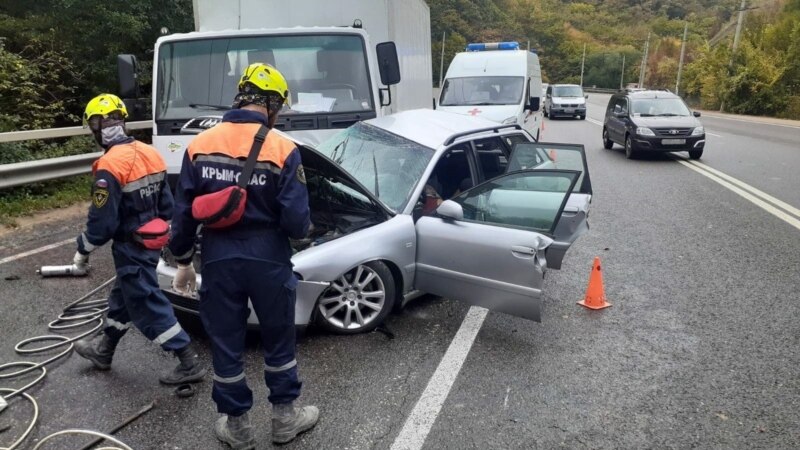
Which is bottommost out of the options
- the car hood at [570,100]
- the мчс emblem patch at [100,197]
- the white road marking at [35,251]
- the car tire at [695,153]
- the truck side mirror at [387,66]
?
the white road marking at [35,251]

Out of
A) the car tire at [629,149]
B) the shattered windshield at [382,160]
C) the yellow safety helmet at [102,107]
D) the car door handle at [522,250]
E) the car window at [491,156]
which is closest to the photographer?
the yellow safety helmet at [102,107]

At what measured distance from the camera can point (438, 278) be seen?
14.4ft

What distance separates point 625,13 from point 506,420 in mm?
145735

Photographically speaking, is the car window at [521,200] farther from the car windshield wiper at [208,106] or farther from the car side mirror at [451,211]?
the car windshield wiper at [208,106]

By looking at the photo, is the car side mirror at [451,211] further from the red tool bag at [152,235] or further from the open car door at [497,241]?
the red tool bag at [152,235]

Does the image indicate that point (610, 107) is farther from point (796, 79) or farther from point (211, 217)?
point (796, 79)

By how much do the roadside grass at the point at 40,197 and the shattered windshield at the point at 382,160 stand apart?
4.76 meters

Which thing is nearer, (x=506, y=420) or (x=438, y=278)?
(x=506, y=420)

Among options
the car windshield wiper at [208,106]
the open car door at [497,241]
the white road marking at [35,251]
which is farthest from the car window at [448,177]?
the white road marking at [35,251]

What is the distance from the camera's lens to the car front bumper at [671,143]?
13.8 metres

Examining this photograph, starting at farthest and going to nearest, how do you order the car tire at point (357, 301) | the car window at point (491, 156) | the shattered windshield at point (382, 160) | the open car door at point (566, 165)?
the car window at point (491, 156) → the open car door at point (566, 165) → the shattered windshield at point (382, 160) → the car tire at point (357, 301)

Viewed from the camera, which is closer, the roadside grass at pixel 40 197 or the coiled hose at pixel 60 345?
the coiled hose at pixel 60 345

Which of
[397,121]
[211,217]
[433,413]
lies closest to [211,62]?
[397,121]

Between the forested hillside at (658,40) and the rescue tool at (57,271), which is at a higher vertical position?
the forested hillside at (658,40)
